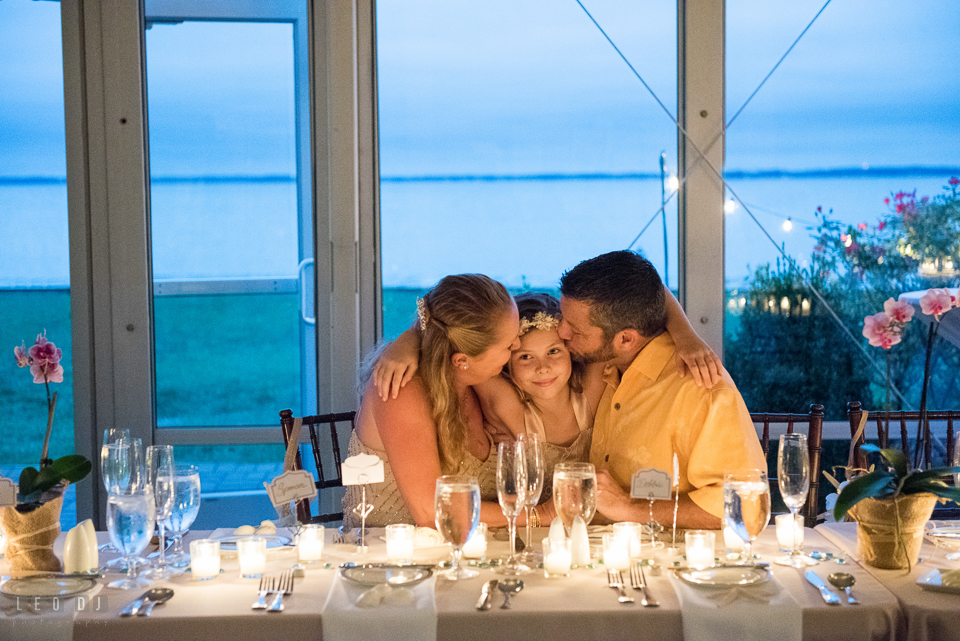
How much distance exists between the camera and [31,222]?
11.9ft

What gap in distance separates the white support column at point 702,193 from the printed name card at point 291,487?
222 centimetres

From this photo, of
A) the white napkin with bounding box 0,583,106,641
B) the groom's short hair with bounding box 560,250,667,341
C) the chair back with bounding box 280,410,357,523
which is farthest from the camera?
the chair back with bounding box 280,410,357,523

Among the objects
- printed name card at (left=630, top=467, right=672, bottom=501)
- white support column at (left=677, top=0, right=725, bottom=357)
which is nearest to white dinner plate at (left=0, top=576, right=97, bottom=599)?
printed name card at (left=630, top=467, right=672, bottom=501)

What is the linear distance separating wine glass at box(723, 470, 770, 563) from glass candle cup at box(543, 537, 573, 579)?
13.0 inches

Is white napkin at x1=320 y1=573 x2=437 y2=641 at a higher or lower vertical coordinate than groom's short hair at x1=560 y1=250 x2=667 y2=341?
lower

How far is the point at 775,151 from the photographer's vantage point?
11.9 ft

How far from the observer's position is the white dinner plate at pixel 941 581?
1503mm

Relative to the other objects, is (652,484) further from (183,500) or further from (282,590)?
(183,500)

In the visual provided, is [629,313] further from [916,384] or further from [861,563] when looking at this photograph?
[916,384]

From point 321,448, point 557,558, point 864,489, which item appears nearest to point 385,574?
point 557,558

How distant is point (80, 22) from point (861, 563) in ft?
11.8

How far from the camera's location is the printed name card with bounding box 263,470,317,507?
181 centimetres

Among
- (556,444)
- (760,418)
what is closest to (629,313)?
(556,444)

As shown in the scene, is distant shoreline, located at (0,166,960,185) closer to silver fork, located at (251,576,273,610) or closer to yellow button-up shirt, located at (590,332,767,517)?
yellow button-up shirt, located at (590,332,767,517)
